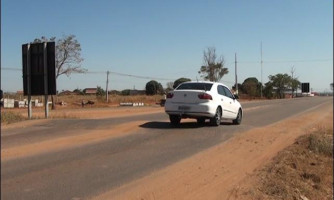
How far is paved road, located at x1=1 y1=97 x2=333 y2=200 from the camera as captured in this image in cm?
686

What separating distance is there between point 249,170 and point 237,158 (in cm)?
109

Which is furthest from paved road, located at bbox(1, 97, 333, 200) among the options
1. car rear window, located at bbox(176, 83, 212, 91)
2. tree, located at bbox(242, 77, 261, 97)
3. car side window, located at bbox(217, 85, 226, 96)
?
tree, located at bbox(242, 77, 261, 97)

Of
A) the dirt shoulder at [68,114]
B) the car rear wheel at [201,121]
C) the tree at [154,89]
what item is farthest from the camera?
the tree at [154,89]

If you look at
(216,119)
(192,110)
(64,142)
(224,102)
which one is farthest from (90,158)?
(224,102)

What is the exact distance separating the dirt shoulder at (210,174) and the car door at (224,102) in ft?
9.55

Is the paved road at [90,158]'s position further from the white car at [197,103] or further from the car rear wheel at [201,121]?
the car rear wheel at [201,121]

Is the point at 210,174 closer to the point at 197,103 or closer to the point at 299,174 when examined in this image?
the point at 299,174

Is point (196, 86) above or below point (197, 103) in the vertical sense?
above

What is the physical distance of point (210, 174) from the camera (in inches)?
342

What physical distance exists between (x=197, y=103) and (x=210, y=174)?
21.4 ft

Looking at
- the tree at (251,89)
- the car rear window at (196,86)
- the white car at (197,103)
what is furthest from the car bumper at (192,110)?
the tree at (251,89)

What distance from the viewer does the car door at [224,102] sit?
632 inches

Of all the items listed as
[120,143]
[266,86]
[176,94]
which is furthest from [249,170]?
[266,86]

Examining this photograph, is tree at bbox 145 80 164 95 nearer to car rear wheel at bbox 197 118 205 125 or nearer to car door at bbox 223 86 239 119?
car door at bbox 223 86 239 119
